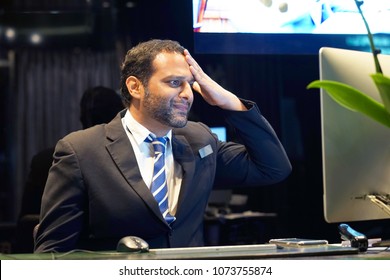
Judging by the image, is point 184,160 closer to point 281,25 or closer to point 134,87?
point 134,87

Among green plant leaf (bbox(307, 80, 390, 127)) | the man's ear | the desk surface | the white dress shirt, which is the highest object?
the man's ear

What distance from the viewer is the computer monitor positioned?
1741 mm

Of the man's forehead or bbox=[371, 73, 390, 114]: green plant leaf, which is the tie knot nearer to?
the man's forehead

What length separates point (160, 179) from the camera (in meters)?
2.12

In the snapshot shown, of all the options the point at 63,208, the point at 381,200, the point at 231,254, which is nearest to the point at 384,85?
the point at 231,254

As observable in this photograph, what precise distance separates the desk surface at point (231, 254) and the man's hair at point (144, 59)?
0.77m

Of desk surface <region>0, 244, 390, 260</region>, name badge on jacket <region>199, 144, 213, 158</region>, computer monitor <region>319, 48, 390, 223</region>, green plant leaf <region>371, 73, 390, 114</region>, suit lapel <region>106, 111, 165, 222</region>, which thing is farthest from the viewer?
name badge on jacket <region>199, 144, 213, 158</region>

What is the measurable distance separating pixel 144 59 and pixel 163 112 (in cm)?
21

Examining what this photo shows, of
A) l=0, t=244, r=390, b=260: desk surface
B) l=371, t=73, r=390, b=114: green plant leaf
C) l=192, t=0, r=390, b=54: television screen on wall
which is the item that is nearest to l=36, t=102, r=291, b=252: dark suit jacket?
l=0, t=244, r=390, b=260: desk surface

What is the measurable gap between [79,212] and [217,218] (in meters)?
1.00

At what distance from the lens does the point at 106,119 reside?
2779mm

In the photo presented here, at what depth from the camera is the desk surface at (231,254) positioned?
1507mm
